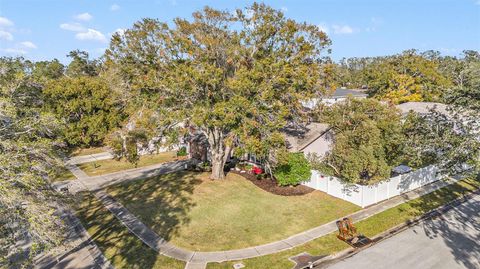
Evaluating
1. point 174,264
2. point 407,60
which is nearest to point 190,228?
point 174,264

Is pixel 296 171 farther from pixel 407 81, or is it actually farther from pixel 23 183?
pixel 407 81

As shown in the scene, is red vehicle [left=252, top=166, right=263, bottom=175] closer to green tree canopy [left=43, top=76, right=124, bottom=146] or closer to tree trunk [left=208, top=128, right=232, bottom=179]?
tree trunk [left=208, top=128, right=232, bottom=179]

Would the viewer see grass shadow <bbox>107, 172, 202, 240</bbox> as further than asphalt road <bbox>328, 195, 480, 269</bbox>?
Yes

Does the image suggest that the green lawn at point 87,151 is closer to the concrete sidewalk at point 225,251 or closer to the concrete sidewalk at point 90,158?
the concrete sidewalk at point 90,158

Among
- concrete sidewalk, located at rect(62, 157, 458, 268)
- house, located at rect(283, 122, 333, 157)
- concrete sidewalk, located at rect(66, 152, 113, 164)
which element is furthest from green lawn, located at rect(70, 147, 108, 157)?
house, located at rect(283, 122, 333, 157)

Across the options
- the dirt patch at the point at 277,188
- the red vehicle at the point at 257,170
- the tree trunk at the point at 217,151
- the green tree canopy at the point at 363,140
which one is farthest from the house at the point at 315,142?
the tree trunk at the point at 217,151

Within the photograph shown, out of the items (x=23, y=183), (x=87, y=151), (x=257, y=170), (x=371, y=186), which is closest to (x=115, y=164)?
(x=87, y=151)
